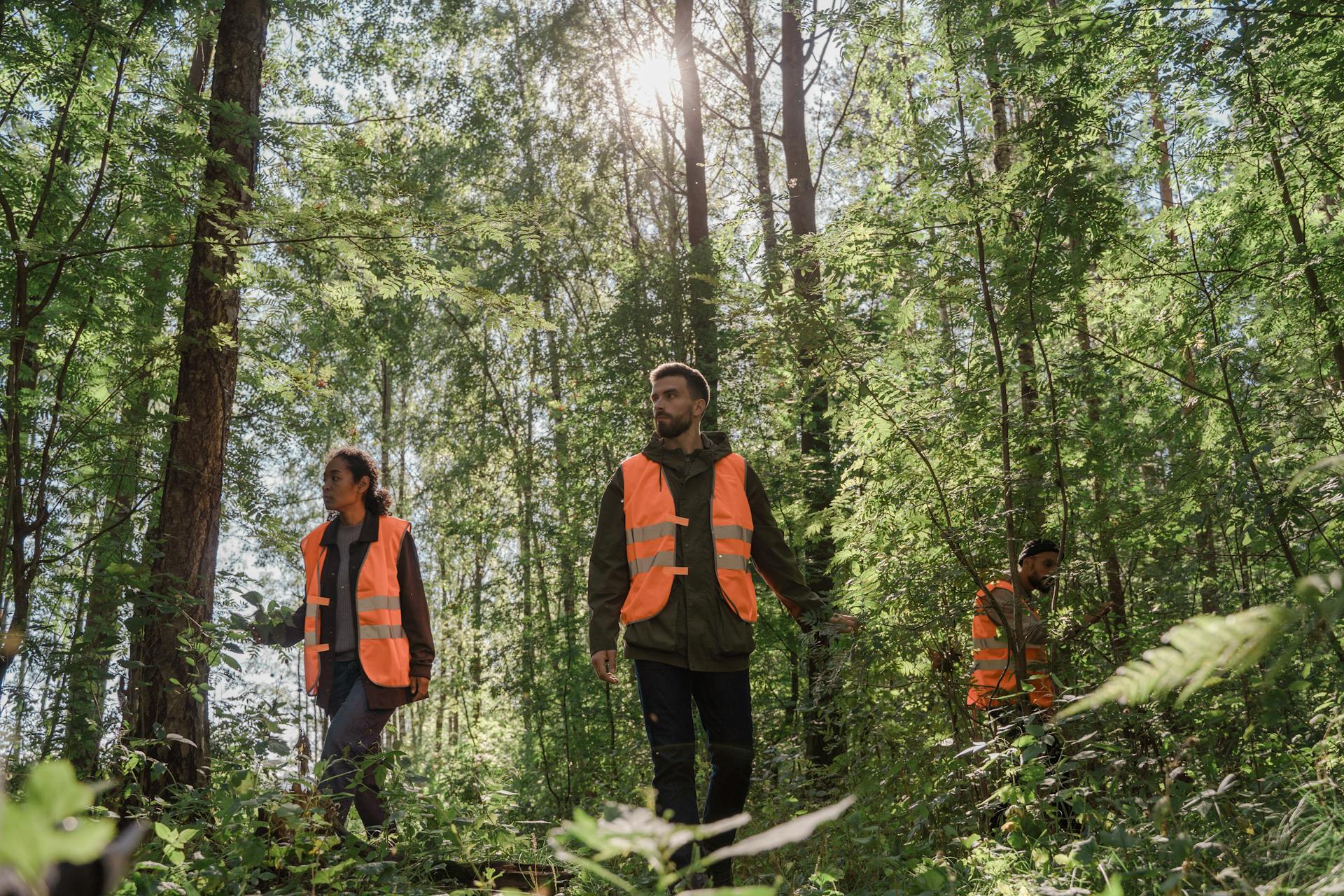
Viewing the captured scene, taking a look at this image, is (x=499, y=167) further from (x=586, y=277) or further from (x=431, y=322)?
(x=431, y=322)

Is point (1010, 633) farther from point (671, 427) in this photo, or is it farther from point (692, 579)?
point (671, 427)

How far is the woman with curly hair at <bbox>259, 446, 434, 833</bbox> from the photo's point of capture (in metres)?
5.32

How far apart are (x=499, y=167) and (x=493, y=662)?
8.59m

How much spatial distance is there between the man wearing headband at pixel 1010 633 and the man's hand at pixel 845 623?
819mm

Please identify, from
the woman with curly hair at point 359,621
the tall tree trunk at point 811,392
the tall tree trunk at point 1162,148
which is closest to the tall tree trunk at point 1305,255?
the tall tree trunk at point 1162,148

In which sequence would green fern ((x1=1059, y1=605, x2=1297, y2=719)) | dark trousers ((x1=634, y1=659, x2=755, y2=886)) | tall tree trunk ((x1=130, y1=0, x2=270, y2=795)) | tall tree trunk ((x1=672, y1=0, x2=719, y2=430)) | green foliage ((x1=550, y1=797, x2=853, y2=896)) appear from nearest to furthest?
green foliage ((x1=550, y1=797, x2=853, y2=896)), green fern ((x1=1059, y1=605, x2=1297, y2=719)), dark trousers ((x1=634, y1=659, x2=755, y2=886)), tall tree trunk ((x1=130, y1=0, x2=270, y2=795)), tall tree trunk ((x1=672, y1=0, x2=719, y2=430))

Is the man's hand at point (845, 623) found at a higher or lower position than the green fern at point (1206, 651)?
higher

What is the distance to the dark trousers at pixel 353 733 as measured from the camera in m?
5.13

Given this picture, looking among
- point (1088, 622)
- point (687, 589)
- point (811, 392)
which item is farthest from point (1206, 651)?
point (811, 392)

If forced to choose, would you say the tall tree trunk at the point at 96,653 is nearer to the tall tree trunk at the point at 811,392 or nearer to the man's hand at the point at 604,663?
the man's hand at the point at 604,663

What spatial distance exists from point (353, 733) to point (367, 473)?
150 centimetres

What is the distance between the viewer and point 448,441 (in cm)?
2023

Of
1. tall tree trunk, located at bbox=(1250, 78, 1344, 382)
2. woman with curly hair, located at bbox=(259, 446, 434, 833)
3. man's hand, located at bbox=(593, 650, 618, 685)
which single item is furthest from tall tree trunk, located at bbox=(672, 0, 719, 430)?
man's hand, located at bbox=(593, 650, 618, 685)

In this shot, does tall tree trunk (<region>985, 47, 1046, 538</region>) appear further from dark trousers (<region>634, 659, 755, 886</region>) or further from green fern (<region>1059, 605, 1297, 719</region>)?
→ green fern (<region>1059, 605, 1297, 719</region>)
